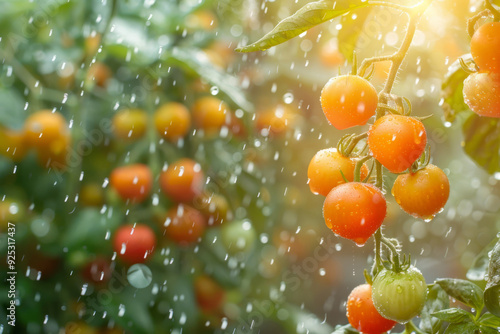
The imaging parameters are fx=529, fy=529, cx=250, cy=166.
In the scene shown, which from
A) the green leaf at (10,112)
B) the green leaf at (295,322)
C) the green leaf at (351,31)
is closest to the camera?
the green leaf at (351,31)

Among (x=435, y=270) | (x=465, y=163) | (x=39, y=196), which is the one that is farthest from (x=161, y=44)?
(x=435, y=270)

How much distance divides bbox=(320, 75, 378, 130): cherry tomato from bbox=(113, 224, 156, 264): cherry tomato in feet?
1.87

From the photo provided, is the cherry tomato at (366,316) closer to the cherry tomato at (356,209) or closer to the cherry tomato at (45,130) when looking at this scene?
the cherry tomato at (356,209)

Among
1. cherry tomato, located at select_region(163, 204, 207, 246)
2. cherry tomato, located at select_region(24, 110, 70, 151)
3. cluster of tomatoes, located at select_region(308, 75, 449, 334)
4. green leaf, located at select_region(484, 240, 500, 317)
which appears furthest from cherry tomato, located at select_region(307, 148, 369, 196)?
cherry tomato, located at select_region(24, 110, 70, 151)

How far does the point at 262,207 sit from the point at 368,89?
2.25 feet

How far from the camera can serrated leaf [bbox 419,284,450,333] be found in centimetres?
44

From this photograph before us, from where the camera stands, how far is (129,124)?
3.10 ft

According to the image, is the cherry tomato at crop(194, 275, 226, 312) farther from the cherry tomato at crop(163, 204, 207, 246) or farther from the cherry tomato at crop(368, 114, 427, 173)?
the cherry tomato at crop(368, 114, 427, 173)

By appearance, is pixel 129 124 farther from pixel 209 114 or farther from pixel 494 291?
pixel 494 291

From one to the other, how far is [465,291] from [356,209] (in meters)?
0.14

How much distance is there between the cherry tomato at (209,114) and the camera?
0.95m

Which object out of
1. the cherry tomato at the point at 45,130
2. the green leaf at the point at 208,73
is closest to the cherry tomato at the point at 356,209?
the green leaf at the point at 208,73

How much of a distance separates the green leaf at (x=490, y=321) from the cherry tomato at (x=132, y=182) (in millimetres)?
624

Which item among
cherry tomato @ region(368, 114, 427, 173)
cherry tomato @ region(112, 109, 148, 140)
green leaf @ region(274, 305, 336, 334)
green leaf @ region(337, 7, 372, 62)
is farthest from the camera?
green leaf @ region(274, 305, 336, 334)
